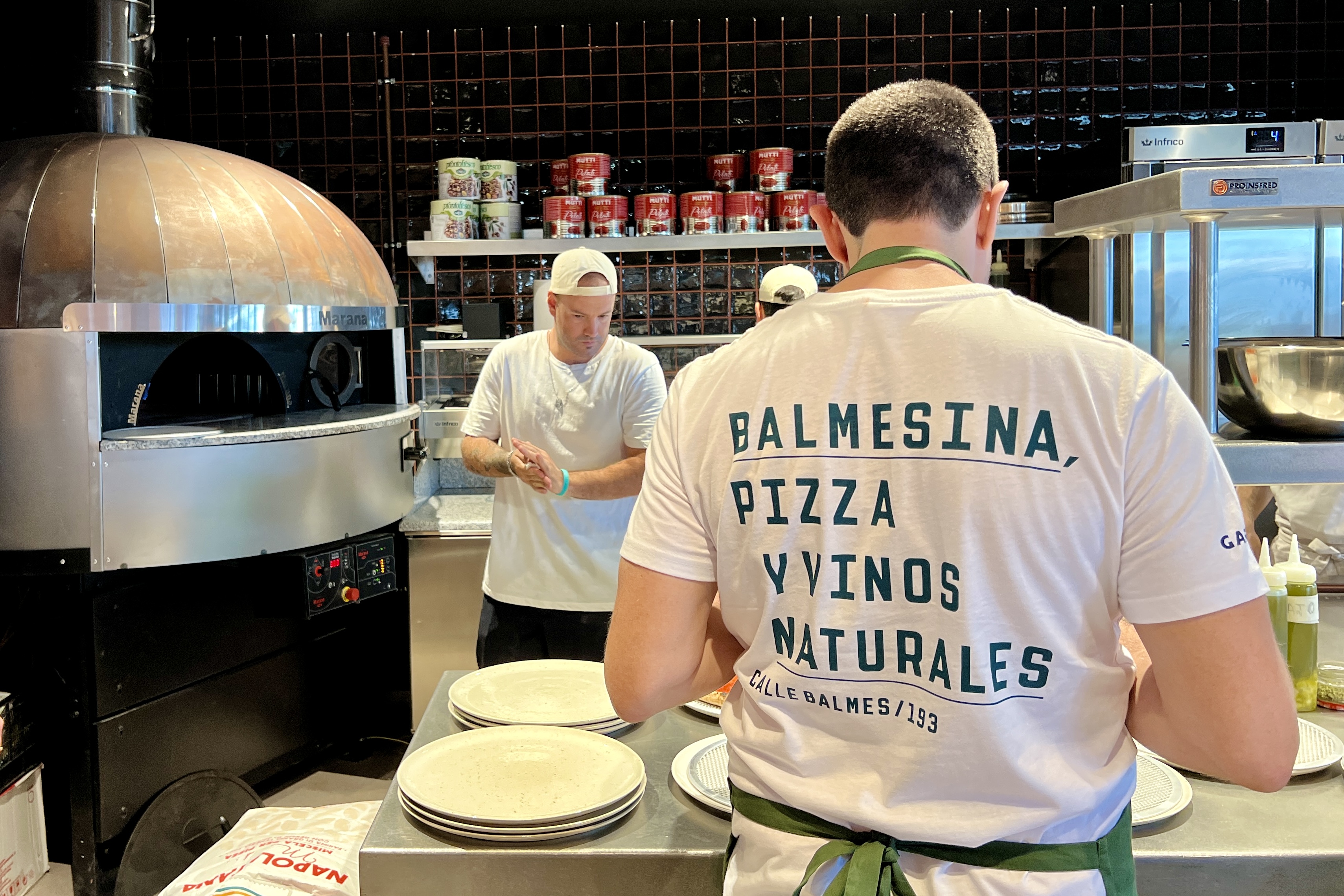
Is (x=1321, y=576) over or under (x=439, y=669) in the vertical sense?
over

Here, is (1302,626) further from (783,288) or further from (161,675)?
(161,675)

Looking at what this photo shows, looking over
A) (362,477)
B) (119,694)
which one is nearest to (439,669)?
(362,477)

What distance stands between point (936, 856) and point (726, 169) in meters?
3.29

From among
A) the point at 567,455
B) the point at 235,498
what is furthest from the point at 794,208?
the point at 235,498

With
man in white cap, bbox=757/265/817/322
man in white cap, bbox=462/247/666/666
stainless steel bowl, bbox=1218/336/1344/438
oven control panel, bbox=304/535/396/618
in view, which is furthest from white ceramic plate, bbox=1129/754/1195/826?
oven control panel, bbox=304/535/396/618

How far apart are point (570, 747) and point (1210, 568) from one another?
0.92 meters

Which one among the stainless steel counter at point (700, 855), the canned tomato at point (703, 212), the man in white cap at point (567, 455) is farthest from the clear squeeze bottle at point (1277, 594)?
the canned tomato at point (703, 212)

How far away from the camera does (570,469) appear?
9.67 ft

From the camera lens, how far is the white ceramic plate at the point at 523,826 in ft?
4.35

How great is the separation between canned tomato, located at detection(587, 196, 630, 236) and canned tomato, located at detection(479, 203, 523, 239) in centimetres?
28

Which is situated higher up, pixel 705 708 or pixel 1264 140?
pixel 1264 140

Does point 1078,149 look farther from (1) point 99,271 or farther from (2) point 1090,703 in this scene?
(2) point 1090,703

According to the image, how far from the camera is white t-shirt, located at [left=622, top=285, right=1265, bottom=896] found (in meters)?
0.95

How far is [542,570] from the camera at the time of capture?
2916 mm
